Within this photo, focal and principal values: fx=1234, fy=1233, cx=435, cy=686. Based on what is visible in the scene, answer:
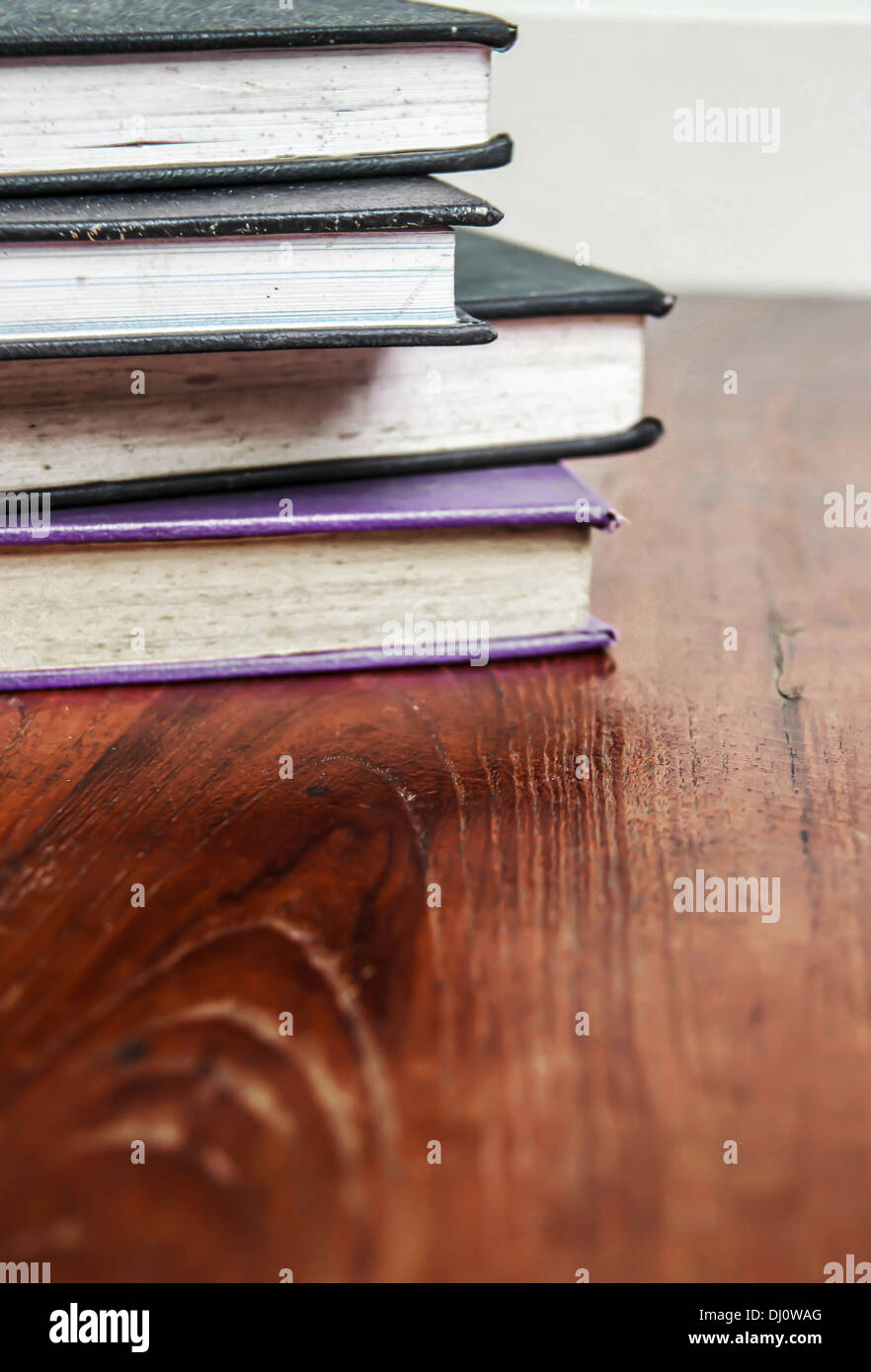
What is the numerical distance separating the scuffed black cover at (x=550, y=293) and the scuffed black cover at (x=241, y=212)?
0.32ft

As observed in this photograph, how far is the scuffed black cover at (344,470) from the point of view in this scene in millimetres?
593

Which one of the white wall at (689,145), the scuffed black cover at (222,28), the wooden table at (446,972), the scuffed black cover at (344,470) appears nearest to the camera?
the wooden table at (446,972)

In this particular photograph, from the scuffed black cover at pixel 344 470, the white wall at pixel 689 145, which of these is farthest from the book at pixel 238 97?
the white wall at pixel 689 145

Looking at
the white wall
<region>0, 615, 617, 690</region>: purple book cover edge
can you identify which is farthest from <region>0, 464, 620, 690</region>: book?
the white wall

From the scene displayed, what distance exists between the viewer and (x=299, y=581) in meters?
0.60

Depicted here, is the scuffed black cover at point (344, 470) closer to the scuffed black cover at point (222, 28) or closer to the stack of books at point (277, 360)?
the stack of books at point (277, 360)

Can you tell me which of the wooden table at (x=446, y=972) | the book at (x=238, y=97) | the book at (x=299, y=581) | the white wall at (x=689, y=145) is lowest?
the wooden table at (x=446, y=972)

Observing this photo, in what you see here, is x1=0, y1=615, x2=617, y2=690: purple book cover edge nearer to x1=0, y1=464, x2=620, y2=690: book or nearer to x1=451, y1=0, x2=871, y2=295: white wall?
x1=0, y1=464, x2=620, y2=690: book

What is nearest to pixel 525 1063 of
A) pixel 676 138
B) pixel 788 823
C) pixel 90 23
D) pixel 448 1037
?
pixel 448 1037

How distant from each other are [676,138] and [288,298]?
1336 mm

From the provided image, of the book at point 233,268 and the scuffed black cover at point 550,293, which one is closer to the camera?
the book at point 233,268

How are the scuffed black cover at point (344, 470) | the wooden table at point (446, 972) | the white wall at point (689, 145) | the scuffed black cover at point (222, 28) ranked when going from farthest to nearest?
the white wall at point (689, 145) → the scuffed black cover at point (344, 470) → the scuffed black cover at point (222, 28) → the wooden table at point (446, 972)

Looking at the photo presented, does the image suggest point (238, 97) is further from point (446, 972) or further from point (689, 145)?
point (689, 145)

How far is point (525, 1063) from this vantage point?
13.1 inches
